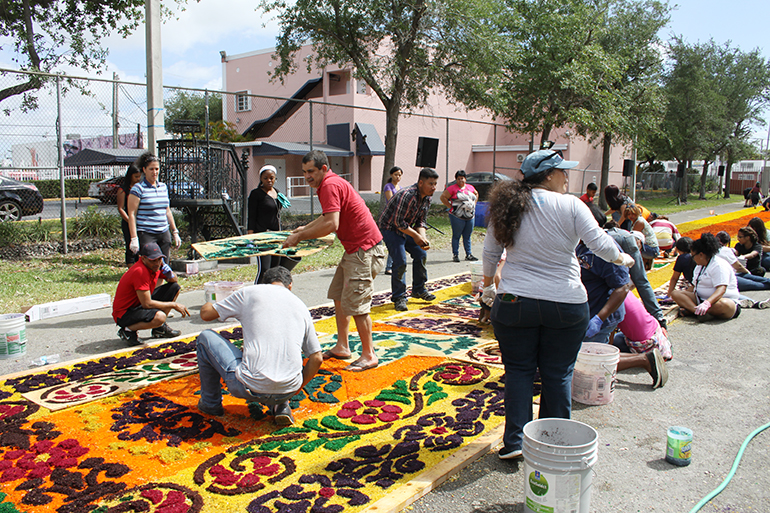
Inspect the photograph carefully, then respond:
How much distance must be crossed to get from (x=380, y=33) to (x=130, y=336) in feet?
43.7

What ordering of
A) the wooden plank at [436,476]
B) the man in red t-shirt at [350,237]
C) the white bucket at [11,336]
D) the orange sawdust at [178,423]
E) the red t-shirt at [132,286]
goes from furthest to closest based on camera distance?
the red t-shirt at [132,286]
the white bucket at [11,336]
the man in red t-shirt at [350,237]
the orange sawdust at [178,423]
the wooden plank at [436,476]

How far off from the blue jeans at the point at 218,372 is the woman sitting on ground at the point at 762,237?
10.0m

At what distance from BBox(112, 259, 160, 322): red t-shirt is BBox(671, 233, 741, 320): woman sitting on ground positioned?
6.40m

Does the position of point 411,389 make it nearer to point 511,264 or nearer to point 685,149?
point 511,264

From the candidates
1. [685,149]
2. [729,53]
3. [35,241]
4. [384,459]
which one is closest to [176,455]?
[384,459]

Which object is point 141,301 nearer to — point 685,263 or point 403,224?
point 403,224

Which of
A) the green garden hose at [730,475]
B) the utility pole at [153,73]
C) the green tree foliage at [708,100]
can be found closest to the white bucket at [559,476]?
the green garden hose at [730,475]

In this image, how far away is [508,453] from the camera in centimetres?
348

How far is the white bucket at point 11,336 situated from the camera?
541cm

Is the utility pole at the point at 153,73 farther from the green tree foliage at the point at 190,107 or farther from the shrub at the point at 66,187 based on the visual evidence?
the green tree foliage at the point at 190,107

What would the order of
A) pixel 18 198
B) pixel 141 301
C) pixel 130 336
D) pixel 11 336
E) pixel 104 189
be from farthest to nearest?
pixel 104 189 → pixel 18 198 → pixel 130 336 → pixel 141 301 → pixel 11 336

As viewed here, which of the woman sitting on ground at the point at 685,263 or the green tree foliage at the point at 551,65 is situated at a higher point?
the green tree foliage at the point at 551,65

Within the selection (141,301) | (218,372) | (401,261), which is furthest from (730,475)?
(141,301)

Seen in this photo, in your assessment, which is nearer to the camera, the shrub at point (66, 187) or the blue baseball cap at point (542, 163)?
the blue baseball cap at point (542, 163)
